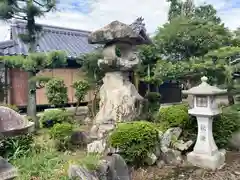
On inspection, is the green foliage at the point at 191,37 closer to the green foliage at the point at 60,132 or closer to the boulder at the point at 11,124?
the green foliage at the point at 60,132

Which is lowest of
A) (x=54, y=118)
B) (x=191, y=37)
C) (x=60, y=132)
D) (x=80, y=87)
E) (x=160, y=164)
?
(x=160, y=164)

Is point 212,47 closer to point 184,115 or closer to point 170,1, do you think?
point 184,115

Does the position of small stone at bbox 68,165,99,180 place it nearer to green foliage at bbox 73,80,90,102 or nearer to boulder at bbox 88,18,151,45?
boulder at bbox 88,18,151,45

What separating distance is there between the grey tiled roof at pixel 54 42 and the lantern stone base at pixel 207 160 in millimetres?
8169

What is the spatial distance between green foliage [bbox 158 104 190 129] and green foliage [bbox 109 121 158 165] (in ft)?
4.17

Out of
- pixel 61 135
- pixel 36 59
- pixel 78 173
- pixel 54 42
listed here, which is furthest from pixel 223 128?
pixel 54 42

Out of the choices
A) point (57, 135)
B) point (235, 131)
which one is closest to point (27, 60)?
point (57, 135)

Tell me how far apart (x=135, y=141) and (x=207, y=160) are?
1.85 m

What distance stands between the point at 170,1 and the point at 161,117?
11.6 meters

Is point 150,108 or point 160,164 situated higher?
point 150,108

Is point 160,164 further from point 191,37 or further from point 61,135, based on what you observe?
point 191,37

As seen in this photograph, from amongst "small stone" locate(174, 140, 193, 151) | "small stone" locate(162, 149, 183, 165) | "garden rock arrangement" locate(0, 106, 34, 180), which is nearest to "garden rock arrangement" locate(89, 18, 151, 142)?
"small stone" locate(174, 140, 193, 151)

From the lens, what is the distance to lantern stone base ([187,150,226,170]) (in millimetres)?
5859

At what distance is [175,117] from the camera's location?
6770 mm
